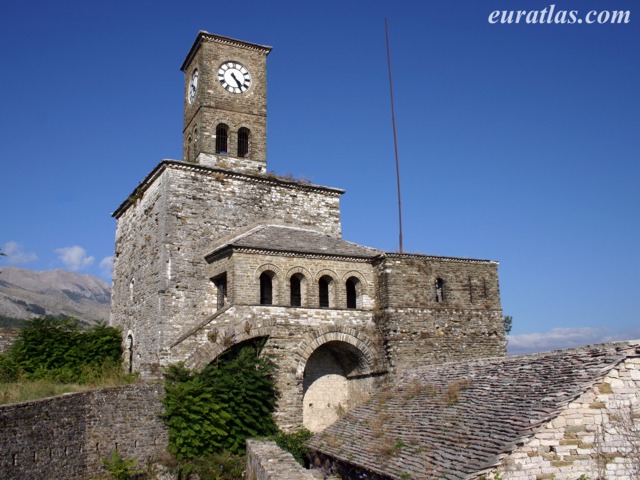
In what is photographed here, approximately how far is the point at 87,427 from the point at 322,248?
10129mm

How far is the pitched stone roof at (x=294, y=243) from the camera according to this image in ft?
68.6

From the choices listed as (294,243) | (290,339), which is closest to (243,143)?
(294,243)

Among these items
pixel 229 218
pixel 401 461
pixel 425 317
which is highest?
pixel 229 218

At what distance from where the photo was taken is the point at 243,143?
85.7 feet

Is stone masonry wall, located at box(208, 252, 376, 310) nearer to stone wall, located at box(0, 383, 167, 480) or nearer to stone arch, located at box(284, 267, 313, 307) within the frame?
stone arch, located at box(284, 267, 313, 307)

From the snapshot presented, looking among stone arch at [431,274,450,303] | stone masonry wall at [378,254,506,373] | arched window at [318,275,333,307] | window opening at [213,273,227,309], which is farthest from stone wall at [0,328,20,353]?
stone arch at [431,274,450,303]

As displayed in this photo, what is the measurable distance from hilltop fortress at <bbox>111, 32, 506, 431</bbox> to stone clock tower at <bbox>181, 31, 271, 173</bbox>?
0.22 ft

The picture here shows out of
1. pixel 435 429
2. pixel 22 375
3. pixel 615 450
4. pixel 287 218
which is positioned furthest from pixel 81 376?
pixel 615 450

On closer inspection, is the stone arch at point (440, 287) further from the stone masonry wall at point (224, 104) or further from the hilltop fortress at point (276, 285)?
the stone masonry wall at point (224, 104)

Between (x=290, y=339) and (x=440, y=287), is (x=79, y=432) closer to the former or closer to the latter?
(x=290, y=339)

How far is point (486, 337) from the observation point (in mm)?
23625

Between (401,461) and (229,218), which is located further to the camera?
(229,218)

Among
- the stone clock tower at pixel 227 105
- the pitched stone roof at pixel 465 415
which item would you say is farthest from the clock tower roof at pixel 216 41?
the pitched stone roof at pixel 465 415

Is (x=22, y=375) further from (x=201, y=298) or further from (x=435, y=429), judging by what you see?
(x=435, y=429)
